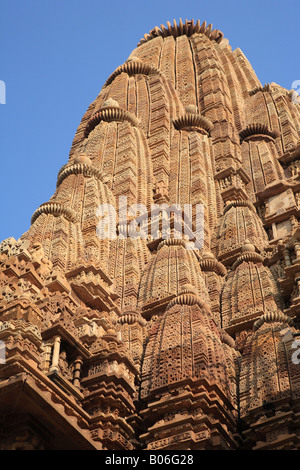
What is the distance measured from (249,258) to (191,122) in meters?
15.8

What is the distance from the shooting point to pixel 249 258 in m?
33.2

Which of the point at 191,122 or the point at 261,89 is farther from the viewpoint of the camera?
the point at 261,89

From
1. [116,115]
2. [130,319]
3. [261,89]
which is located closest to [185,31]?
[261,89]

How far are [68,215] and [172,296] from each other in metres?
6.28

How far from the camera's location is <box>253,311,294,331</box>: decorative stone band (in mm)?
27166

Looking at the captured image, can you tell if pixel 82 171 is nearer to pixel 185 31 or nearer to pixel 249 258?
pixel 249 258

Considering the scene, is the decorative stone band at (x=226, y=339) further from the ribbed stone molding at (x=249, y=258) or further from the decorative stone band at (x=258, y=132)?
the decorative stone band at (x=258, y=132)

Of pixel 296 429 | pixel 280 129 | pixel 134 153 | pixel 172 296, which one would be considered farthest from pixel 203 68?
pixel 296 429

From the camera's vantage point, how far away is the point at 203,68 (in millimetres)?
56094

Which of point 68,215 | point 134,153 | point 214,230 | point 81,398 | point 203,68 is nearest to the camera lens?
point 81,398

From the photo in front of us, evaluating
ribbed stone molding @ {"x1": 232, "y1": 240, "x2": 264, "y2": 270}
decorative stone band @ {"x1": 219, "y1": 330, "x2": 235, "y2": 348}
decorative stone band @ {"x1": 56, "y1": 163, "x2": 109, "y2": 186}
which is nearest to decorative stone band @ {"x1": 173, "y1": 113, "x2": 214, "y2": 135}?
decorative stone band @ {"x1": 56, "y1": 163, "x2": 109, "y2": 186}

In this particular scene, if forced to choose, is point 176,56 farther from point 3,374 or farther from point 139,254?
point 3,374

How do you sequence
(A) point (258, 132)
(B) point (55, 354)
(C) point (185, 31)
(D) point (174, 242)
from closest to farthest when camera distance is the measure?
(B) point (55, 354), (D) point (174, 242), (A) point (258, 132), (C) point (185, 31)

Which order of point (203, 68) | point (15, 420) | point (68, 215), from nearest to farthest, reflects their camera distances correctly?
1. point (15, 420)
2. point (68, 215)
3. point (203, 68)
